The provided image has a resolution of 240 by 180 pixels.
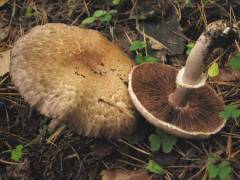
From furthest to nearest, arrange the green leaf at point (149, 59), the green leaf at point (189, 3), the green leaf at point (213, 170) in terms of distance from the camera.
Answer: the green leaf at point (189, 3) < the green leaf at point (149, 59) < the green leaf at point (213, 170)

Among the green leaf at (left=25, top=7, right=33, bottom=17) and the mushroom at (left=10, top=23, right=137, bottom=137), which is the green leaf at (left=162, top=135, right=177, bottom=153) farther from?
the green leaf at (left=25, top=7, right=33, bottom=17)

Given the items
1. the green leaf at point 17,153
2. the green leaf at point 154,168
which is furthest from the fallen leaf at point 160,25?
the green leaf at point 17,153

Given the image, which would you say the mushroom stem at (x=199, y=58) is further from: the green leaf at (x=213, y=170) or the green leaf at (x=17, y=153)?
the green leaf at (x=17, y=153)

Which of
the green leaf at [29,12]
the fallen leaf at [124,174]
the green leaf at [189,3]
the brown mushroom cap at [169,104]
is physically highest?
the green leaf at [189,3]

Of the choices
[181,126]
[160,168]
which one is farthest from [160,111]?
[160,168]

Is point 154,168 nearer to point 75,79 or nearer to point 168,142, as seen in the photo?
point 168,142

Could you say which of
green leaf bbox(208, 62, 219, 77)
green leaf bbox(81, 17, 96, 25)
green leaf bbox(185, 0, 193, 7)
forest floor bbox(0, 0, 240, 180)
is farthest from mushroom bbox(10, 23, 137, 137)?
green leaf bbox(185, 0, 193, 7)
